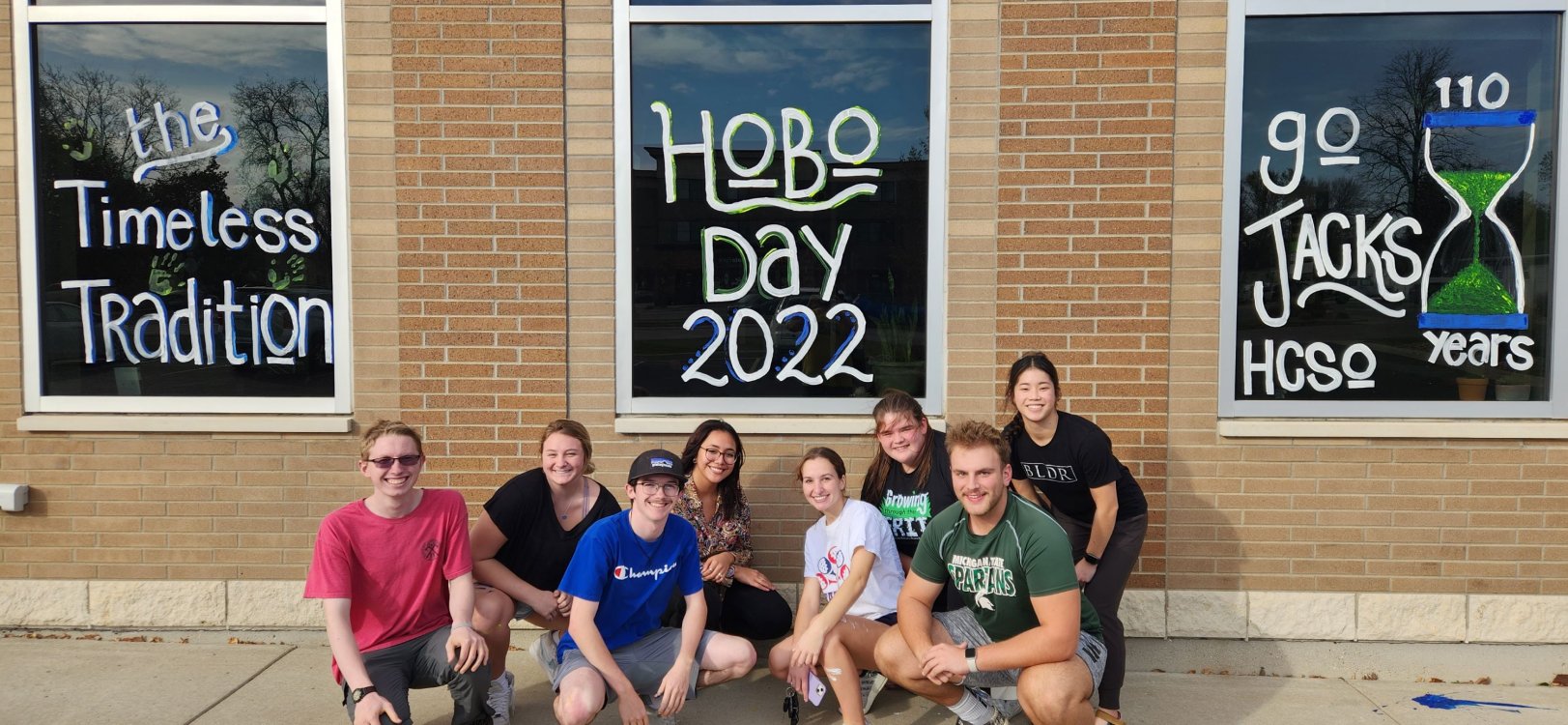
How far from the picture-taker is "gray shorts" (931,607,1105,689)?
13.1 ft

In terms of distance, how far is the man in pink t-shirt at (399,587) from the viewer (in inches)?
150

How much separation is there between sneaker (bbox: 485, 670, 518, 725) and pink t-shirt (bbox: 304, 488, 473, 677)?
1.28ft

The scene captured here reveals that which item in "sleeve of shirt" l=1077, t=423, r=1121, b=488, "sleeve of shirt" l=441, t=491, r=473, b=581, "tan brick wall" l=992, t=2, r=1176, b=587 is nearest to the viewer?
"sleeve of shirt" l=441, t=491, r=473, b=581

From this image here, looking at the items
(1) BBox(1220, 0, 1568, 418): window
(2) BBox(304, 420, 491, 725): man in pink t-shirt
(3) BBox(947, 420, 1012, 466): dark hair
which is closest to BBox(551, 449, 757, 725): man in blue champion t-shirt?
(2) BBox(304, 420, 491, 725): man in pink t-shirt

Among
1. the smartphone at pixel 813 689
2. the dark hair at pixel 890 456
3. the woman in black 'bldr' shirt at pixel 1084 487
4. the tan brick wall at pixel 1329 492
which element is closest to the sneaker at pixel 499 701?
the smartphone at pixel 813 689

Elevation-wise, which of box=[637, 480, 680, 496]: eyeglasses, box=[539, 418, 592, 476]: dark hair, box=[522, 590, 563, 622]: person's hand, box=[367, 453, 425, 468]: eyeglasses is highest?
box=[539, 418, 592, 476]: dark hair

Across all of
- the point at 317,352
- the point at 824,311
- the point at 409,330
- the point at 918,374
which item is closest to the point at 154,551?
the point at 317,352

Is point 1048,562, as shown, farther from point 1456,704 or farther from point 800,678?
point 1456,704

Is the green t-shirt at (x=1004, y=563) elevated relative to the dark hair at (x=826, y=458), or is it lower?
lower

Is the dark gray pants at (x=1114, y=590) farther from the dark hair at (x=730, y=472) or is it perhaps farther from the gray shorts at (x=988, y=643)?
the dark hair at (x=730, y=472)

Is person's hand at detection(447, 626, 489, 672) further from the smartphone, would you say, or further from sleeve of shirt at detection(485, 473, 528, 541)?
the smartphone

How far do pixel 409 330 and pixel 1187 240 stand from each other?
3728 mm

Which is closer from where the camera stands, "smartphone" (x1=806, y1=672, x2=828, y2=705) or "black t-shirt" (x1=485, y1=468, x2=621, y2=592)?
"smartphone" (x1=806, y1=672, x2=828, y2=705)

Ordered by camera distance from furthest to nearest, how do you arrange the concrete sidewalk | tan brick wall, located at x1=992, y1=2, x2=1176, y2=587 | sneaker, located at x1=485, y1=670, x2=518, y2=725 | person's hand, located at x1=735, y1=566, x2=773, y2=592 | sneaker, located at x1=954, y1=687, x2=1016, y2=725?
tan brick wall, located at x1=992, y1=2, x2=1176, y2=587 < person's hand, located at x1=735, y1=566, x2=773, y2=592 < the concrete sidewalk < sneaker, located at x1=485, y1=670, x2=518, y2=725 < sneaker, located at x1=954, y1=687, x2=1016, y2=725
